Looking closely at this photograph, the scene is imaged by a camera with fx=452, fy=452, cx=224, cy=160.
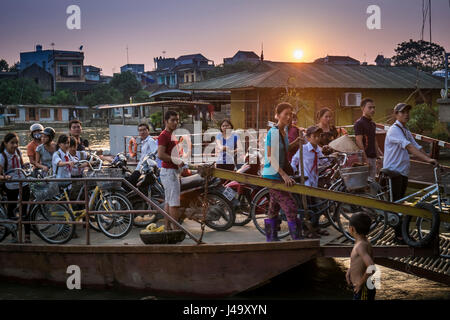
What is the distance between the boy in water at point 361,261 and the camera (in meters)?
4.08

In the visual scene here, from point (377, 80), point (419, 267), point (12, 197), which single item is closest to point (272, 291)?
point (419, 267)

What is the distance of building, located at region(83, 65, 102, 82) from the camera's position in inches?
2777

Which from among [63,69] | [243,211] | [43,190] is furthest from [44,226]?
[63,69]

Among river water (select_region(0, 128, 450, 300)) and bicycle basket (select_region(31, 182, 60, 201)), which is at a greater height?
bicycle basket (select_region(31, 182, 60, 201))

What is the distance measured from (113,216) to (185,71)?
5461 cm

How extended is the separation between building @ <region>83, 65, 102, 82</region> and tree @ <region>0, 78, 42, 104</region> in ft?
64.7

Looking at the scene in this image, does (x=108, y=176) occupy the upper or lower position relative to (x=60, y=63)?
lower

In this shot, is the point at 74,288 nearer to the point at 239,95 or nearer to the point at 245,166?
the point at 245,166

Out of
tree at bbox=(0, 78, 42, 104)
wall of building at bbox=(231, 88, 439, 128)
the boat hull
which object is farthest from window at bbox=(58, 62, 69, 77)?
the boat hull

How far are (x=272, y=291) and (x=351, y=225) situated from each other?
8.20ft

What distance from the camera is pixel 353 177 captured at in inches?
239

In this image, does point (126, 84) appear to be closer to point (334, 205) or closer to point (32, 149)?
point (32, 149)

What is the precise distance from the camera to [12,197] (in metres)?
6.69

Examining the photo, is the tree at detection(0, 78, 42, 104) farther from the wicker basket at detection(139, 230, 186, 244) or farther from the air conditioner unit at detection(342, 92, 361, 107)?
the wicker basket at detection(139, 230, 186, 244)
